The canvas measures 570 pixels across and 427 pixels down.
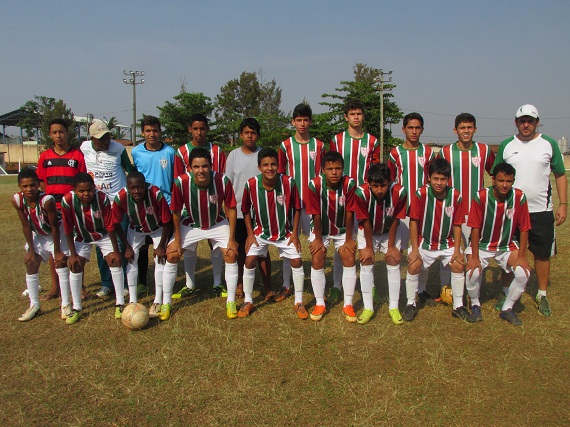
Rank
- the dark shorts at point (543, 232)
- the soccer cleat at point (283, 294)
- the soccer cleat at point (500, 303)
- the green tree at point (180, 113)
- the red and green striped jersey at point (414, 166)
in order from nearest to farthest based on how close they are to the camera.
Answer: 1. the dark shorts at point (543, 232)
2. the soccer cleat at point (500, 303)
3. the red and green striped jersey at point (414, 166)
4. the soccer cleat at point (283, 294)
5. the green tree at point (180, 113)

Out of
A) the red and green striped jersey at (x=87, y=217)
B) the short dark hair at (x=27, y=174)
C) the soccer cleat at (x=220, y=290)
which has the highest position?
the short dark hair at (x=27, y=174)

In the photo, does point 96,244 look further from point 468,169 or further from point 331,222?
point 468,169

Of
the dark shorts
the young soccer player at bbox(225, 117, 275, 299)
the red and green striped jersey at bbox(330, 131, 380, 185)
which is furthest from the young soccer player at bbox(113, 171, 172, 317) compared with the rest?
the dark shorts

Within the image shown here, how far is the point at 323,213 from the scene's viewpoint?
4.82 metres

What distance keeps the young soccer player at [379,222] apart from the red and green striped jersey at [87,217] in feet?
8.90

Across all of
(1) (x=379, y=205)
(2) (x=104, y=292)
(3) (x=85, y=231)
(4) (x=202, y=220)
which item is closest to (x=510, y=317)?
(1) (x=379, y=205)

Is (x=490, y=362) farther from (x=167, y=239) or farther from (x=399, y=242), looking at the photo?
(x=167, y=239)

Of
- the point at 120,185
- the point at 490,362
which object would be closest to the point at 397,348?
the point at 490,362

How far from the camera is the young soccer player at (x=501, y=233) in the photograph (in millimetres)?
4539

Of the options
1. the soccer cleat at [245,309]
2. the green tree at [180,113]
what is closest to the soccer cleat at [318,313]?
the soccer cleat at [245,309]

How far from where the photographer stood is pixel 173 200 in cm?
479

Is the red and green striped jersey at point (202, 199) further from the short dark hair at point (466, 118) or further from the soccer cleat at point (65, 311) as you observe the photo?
the short dark hair at point (466, 118)

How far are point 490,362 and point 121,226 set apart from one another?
Answer: 159 inches

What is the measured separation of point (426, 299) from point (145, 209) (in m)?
3.51
